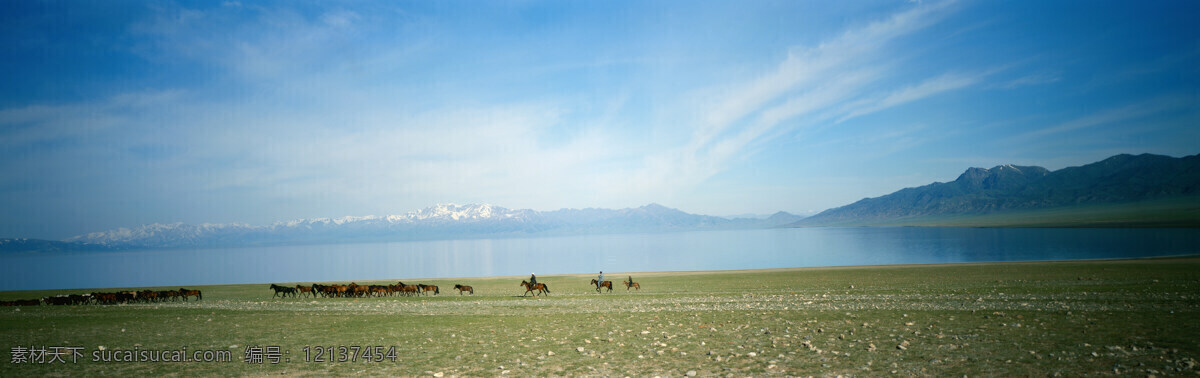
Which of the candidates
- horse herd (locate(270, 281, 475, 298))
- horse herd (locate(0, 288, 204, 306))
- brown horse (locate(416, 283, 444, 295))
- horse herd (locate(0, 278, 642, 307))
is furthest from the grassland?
brown horse (locate(416, 283, 444, 295))

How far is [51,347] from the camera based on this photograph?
515 inches

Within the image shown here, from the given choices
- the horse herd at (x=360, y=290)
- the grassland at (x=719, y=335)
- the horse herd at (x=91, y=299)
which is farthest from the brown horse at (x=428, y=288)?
the horse herd at (x=91, y=299)

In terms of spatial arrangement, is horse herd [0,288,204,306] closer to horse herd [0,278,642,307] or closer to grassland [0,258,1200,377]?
horse herd [0,278,642,307]

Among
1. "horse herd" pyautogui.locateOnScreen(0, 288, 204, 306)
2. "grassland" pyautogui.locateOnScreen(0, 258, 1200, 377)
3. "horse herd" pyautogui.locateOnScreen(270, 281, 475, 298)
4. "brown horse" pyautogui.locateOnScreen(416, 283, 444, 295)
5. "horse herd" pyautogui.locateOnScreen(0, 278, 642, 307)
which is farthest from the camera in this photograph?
"brown horse" pyautogui.locateOnScreen(416, 283, 444, 295)

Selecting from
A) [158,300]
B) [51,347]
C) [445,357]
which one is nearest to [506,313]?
[445,357]

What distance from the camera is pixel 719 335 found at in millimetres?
13094

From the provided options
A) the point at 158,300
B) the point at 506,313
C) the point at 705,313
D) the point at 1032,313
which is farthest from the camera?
the point at 158,300

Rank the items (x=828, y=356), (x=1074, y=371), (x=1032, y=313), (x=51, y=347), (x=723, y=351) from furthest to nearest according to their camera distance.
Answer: (x=1032, y=313)
(x=51, y=347)
(x=723, y=351)
(x=828, y=356)
(x=1074, y=371)

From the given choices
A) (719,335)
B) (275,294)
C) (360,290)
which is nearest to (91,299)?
(275,294)

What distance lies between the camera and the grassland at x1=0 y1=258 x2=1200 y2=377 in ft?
31.5

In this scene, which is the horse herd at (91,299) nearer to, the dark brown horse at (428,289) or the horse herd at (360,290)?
the horse herd at (360,290)

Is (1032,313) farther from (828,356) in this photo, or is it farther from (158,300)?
(158,300)

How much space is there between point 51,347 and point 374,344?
816 cm

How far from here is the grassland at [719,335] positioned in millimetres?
9609
